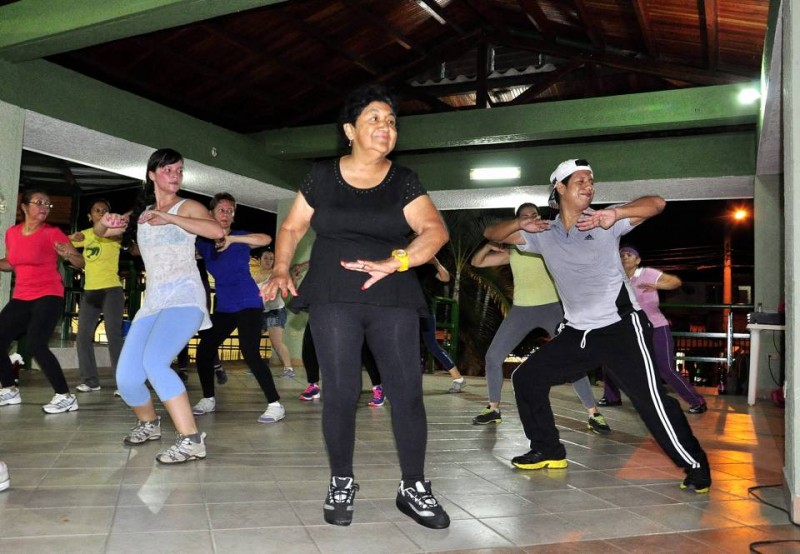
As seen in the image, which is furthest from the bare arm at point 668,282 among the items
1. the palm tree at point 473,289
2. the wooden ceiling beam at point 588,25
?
the palm tree at point 473,289

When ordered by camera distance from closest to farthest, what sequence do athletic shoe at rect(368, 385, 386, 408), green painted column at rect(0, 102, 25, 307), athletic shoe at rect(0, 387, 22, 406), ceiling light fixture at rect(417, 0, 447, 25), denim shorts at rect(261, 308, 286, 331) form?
athletic shoe at rect(0, 387, 22, 406) < athletic shoe at rect(368, 385, 386, 408) < green painted column at rect(0, 102, 25, 307) < denim shorts at rect(261, 308, 286, 331) < ceiling light fixture at rect(417, 0, 447, 25)

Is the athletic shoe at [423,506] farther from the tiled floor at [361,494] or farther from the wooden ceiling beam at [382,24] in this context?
the wooden ceiling beam at [382,24]

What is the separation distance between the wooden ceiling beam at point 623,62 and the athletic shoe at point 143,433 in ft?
27.5

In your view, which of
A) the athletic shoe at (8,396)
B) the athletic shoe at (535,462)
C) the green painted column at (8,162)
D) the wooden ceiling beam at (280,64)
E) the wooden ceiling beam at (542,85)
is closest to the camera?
the athletic shoe at (535,462)

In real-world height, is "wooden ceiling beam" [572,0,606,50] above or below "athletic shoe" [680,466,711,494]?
above

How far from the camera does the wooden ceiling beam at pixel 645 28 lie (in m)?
8.66

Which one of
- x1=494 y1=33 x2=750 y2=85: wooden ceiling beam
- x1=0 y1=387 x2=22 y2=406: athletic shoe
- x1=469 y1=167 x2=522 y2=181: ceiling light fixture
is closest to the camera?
x1=0 y1=387 x2=22 y2=406: athletic shoe

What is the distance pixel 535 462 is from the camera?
4.11 metres

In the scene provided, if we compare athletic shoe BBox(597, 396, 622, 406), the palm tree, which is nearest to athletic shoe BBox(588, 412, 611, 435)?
athletic shoe BBox(597, 396, 622, 406)

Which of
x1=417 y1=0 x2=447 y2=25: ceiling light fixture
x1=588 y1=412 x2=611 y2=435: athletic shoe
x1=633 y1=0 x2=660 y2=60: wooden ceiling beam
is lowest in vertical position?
x1=588 y1=412 x2=611 y2=435: athletic shoe

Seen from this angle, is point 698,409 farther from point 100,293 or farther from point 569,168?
point 100,293

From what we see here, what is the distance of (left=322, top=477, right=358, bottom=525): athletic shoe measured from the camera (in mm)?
2820

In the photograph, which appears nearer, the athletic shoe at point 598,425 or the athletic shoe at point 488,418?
the athletic shoe at point 598,425

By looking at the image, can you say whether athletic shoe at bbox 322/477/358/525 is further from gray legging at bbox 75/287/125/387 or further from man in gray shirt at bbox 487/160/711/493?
gray legging at bbox 75/287/125/387
